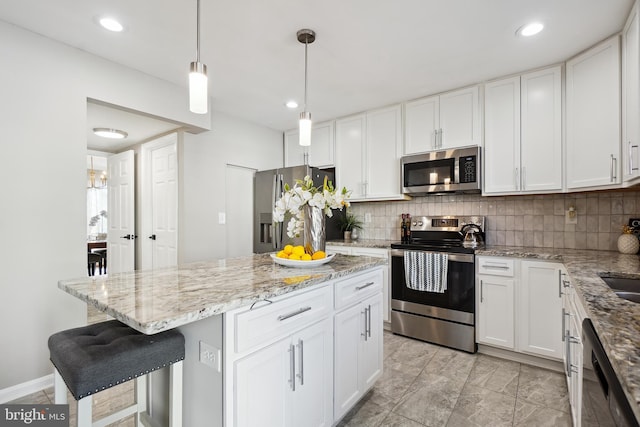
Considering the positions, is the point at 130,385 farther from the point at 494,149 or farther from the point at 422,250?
the point at 494,149

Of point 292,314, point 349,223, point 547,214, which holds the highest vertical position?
point 547,214

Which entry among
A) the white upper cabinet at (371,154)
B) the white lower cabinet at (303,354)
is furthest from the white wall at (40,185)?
the white upper cabinet at (371,154)

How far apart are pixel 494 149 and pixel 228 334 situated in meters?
A: 2.85

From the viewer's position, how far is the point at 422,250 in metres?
2.92

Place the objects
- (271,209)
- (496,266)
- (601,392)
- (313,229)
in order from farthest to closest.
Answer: (271,209)
(496,266)
(313,229)
(601,392)

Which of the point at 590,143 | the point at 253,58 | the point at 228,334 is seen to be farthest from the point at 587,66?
the point at 228,334

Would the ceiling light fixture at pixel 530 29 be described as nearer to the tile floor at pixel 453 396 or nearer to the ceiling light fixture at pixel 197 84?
the ceiling light fixture at pixel 197 84

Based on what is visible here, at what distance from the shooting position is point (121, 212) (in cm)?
433

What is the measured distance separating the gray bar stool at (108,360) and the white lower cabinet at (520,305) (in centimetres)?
248

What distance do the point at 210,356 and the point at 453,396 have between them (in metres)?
1.76

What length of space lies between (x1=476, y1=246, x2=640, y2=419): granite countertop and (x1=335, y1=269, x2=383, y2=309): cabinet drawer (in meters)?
1.04

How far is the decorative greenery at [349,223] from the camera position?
4.05 m

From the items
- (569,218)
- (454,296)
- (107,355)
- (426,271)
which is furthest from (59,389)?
(569,218)

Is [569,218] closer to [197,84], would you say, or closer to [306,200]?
[306,200]
